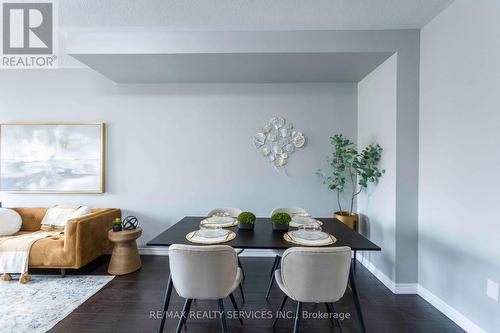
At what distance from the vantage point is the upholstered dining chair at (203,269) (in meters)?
1.40

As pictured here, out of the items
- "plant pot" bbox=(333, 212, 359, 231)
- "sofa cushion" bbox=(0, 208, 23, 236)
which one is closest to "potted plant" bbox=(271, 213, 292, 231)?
"plant pot" bbox=(333, 212, 359, 231)

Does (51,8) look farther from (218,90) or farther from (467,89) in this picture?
(467,89)

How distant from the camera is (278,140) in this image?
3.29m

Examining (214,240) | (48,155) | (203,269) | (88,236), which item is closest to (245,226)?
(214,240)

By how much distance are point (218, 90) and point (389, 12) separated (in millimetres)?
2129

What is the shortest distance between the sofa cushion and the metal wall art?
3.36 m

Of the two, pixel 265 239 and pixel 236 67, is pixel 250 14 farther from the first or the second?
pixel 265 239

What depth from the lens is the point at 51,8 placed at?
84.0 inches

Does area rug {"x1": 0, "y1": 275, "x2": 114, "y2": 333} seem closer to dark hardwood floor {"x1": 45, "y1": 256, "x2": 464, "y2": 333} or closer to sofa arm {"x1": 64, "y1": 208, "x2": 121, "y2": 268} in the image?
dark hardwood floor {"x1": 45, "y1": 256, "x2": 464, "y2": 333}

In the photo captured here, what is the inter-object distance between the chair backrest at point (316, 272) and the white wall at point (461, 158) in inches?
45.5

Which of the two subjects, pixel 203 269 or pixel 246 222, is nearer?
pixel 203 269

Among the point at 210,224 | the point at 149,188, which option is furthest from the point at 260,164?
the point at 149,188

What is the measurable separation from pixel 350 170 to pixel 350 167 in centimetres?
4

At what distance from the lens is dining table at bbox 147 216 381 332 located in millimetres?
1613
